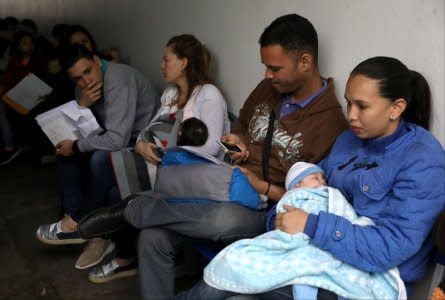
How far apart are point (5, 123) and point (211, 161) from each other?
3365 mm

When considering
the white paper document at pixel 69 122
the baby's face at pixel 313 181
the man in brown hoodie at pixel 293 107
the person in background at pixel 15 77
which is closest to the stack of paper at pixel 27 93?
the person in background at pixel 15 77

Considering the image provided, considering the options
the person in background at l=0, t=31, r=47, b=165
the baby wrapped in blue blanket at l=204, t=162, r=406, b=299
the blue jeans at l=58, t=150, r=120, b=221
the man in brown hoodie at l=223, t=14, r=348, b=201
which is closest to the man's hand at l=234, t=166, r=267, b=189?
the man in brown hoodie at l=223, t=14, r=348, b=201

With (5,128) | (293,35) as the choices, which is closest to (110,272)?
(293,35)

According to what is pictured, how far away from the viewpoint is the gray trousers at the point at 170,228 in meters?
1.73

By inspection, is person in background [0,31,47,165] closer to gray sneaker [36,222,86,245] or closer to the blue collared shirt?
gray sneaker [36,222,86,245]

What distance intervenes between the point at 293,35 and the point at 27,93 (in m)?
2.89

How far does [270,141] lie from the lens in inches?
77.1

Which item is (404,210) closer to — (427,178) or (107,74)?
(427,178)

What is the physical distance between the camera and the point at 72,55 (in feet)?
8.53

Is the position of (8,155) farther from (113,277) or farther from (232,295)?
(232,295)

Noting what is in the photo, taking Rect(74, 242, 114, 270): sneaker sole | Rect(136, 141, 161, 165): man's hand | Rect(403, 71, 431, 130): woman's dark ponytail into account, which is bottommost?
Rect(74, 242, 114, 270): sneaker sole

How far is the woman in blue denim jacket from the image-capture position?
130cm

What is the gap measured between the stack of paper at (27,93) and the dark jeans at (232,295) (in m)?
2.83

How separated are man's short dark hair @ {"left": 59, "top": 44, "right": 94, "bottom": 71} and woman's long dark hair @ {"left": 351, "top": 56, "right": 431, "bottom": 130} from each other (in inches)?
67.9
